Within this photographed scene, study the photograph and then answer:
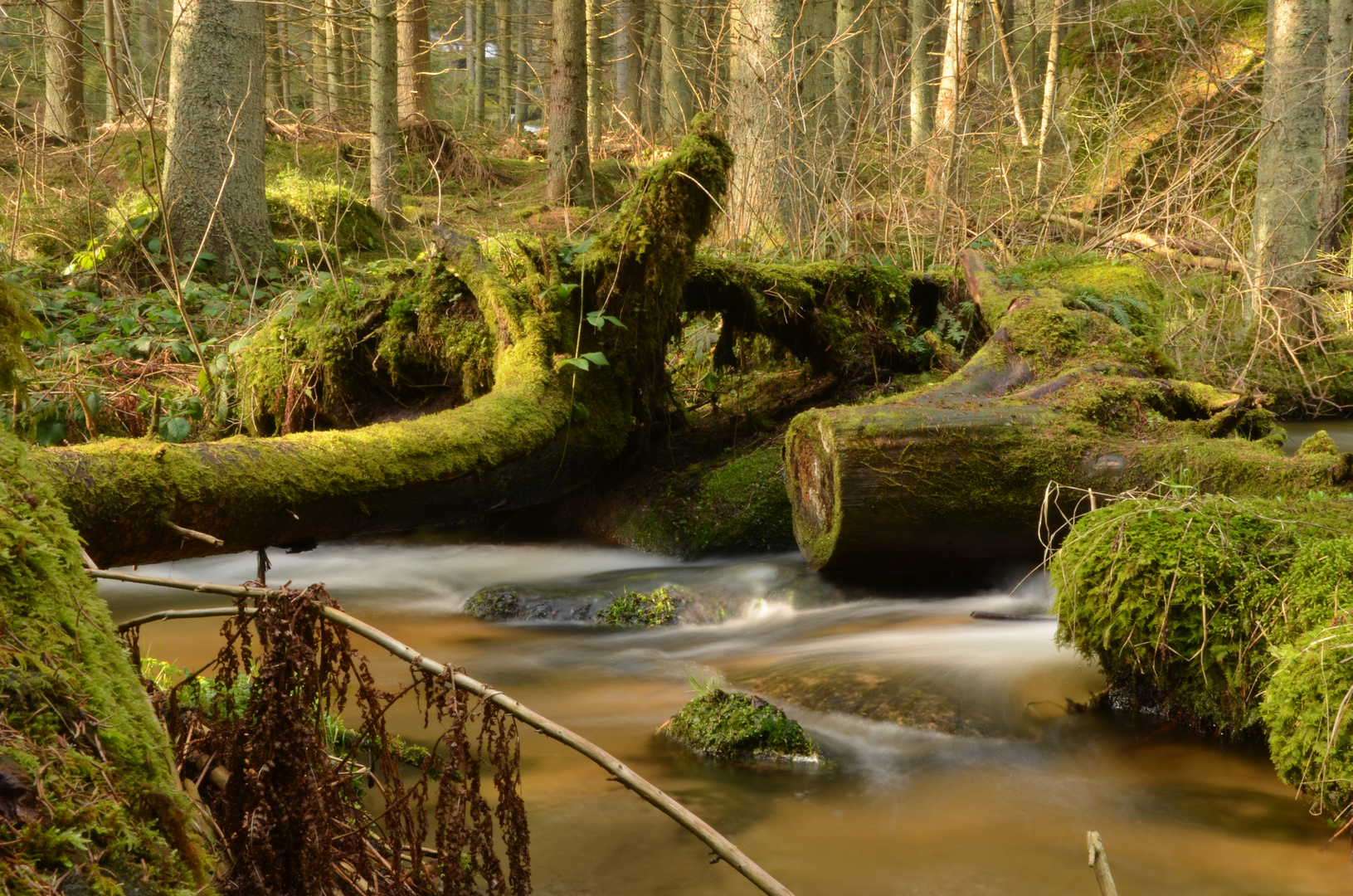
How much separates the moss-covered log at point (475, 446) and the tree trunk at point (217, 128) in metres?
4.46

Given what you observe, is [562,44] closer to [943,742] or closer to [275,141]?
[275,141]

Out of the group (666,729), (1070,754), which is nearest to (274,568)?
(666,729)

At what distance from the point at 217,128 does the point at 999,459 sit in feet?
26.4

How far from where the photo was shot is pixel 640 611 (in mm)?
5484

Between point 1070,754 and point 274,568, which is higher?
point 274,568

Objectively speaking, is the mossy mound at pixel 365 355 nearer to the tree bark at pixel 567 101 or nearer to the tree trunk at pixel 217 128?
the tree trunk at pixel 217 128

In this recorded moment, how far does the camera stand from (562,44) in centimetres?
1248

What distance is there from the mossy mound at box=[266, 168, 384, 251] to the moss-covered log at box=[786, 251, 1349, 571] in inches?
284

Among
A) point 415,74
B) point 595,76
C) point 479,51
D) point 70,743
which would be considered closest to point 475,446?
point 70,743

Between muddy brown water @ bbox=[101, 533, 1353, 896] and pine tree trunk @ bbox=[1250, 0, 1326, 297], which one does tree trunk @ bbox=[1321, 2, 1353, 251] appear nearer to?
pine tree trunk @ bbox=[1250, 0, 1326, 297]

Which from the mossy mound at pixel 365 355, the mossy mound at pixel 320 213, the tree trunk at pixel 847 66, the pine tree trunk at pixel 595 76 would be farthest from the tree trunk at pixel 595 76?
the mossy mound at pixel 365 355

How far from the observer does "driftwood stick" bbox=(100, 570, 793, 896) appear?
158 centimetres

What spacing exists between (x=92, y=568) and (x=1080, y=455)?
410 centimetres

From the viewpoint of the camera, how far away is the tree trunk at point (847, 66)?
852cm
